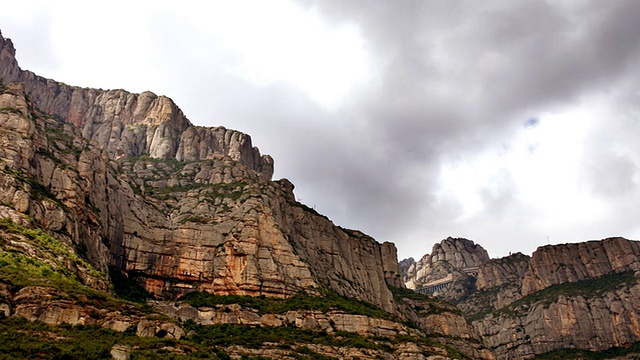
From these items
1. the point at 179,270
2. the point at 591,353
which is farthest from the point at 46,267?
the point at 591,353

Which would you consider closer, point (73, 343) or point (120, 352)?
point (120, 352)

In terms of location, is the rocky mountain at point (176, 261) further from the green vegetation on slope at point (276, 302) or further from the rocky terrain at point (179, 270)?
the green vegetation on slope at point (276, 302)

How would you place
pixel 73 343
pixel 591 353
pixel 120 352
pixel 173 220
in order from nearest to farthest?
pixel 120 352, pixel 73 343, pixel 173 220, pixel 591 353

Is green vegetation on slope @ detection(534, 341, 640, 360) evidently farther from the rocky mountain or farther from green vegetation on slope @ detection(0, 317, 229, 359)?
green vegetation on slope @ detection(0, 317, 229, 359)

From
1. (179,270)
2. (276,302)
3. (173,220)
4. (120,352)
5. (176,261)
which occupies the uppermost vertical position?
(173,220)

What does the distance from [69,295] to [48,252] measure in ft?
51.0

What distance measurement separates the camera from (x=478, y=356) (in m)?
172

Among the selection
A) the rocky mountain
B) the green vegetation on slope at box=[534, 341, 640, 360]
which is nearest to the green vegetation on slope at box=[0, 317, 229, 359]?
the rocky mountain

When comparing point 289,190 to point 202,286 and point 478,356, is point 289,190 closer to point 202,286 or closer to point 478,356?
point 202,286

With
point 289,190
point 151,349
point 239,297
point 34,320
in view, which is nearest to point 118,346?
point 151,349

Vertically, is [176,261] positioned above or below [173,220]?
below

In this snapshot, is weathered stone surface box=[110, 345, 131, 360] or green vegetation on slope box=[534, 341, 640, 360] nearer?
weathered stone surface box=[110, 345, 131, 360]

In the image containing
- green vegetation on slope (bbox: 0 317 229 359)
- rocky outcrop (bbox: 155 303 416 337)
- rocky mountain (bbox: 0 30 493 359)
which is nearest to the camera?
green vegetation on slope (bbox: 0 317 229 359)

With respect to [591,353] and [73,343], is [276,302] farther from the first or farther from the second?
[591,353]
